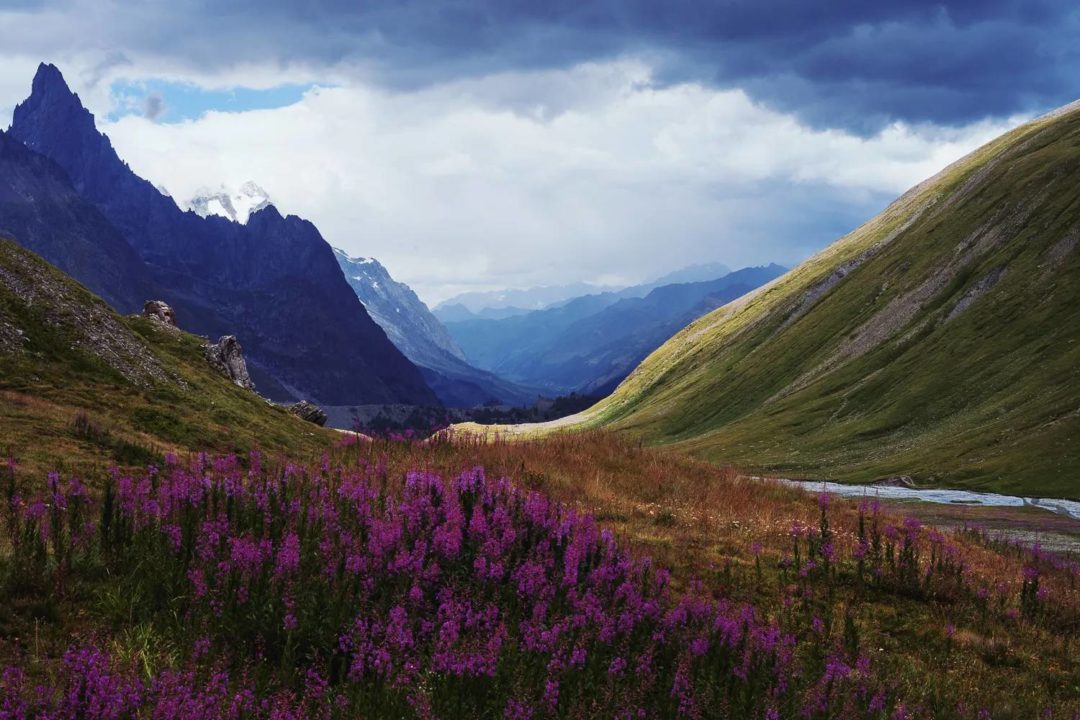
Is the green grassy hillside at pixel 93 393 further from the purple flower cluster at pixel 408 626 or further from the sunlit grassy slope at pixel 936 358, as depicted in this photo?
the sunlit grassy slope at pixel 936 358

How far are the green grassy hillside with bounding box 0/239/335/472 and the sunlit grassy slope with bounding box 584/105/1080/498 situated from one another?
2866 inches

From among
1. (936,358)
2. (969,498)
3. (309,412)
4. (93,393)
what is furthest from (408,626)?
(936,358)

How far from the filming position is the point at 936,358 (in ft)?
382

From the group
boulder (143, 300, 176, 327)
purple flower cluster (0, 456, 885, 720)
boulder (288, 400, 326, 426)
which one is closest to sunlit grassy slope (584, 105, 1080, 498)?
boulder (288, 400, 326, 426)

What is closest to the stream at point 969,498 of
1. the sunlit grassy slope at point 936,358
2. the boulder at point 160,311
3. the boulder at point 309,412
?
the sunlit grassy slope at point 936,358

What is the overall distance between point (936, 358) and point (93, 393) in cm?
11801

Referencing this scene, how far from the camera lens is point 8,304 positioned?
25391 mm

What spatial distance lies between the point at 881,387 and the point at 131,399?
116221 mm

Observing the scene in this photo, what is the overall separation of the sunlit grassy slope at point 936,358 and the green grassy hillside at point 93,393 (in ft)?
239

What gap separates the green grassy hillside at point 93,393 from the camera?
57.1ft

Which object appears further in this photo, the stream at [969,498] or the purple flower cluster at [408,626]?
the stream at [969,498]

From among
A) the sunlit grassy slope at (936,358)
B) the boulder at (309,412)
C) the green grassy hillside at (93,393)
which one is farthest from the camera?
the sunlit grassy slope at (936,358)

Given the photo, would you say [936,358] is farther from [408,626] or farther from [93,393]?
[408,626]

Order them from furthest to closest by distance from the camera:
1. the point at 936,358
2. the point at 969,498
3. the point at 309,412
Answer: the point at 936,358, the point at 969,498, the point at 309,412
